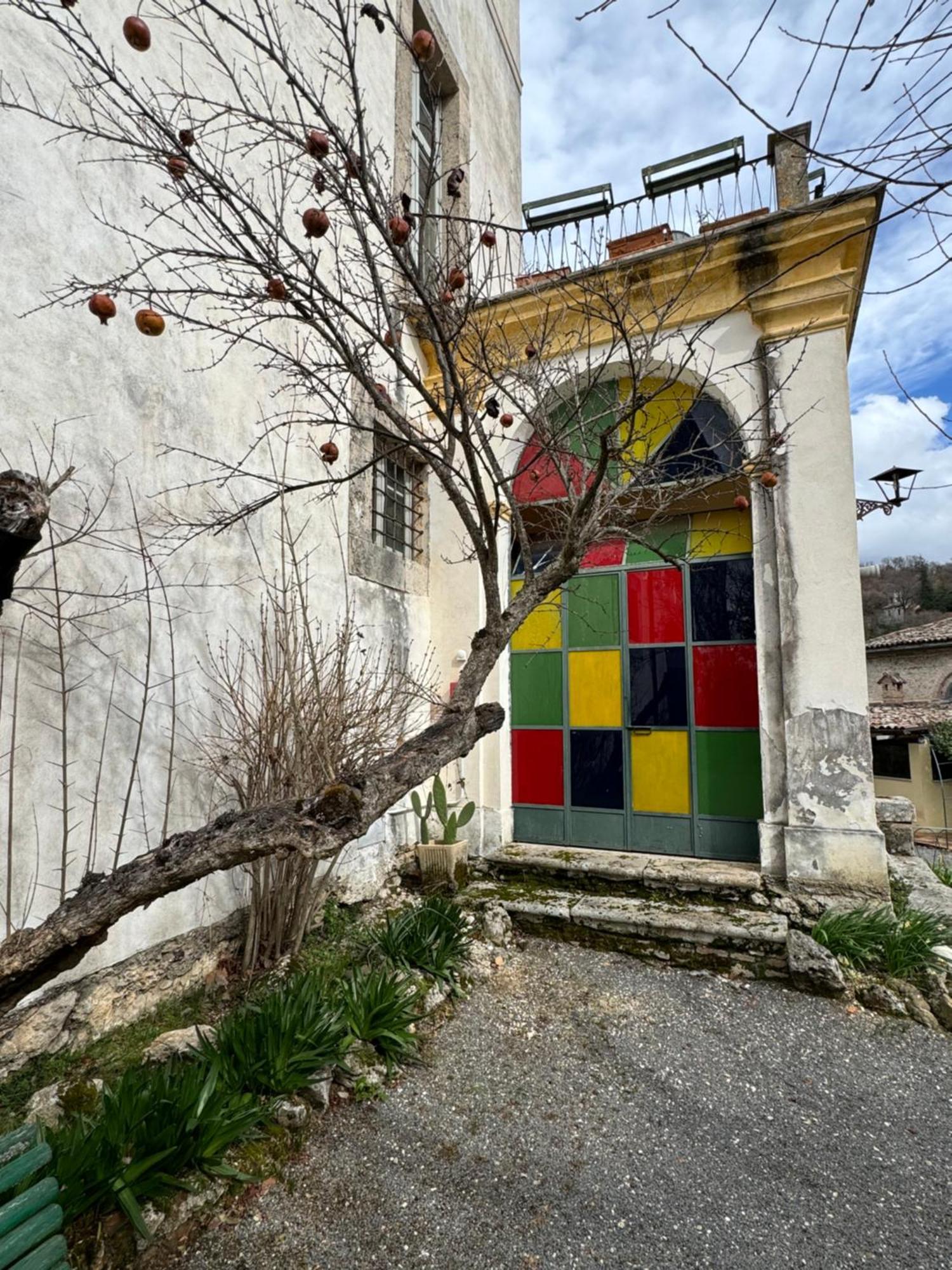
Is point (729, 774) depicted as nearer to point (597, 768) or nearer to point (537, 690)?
point (597, 768)

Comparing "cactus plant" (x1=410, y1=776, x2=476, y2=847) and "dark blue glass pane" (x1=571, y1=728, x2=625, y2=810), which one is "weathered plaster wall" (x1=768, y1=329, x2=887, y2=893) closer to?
"dark blue glass pane" (x1=571, y1=728, x2=625, y2=810)

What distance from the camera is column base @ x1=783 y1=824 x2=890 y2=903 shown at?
3.94m

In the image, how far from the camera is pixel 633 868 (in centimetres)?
444

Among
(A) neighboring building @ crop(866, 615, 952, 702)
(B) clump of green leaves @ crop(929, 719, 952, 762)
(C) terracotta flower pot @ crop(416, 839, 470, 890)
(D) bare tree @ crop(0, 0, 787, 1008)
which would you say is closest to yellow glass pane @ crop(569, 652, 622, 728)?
(D) bare tree @ crop(0, 0, 787, 1008)

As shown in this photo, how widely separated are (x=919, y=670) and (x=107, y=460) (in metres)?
26.1

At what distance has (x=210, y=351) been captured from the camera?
139 inches

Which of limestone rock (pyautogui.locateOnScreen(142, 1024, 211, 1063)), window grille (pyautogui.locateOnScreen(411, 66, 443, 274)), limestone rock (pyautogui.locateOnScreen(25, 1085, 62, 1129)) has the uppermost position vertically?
window grille (pyautogui.locateOnScreen(411, 66, 443, 274))

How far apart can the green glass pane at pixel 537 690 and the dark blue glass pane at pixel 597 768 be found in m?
0.28

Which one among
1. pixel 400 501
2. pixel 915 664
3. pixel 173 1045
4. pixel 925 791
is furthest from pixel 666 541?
pixel 915 664

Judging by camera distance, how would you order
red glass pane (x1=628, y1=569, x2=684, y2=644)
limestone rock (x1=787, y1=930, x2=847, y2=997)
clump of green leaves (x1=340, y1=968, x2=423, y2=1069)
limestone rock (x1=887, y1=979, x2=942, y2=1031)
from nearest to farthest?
clump of green leaves (x1=340, y1=968, x2=423, y2=1069)
limestone rock (x1=887, y1=979, x2=942, y2=1031)
limestone rock (x1=787, y1=930, x2=847, y2=997)
red glass pane (x1=628, y1=569, x2=684, y2=644)

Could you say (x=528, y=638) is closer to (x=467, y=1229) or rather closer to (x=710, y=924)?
(x=710, y=924)

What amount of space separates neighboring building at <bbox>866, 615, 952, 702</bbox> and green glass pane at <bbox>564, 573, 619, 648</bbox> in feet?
66.6

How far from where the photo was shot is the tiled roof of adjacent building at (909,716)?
52.2 feet

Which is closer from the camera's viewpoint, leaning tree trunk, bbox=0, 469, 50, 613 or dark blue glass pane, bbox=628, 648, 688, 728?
leaning tree trunk, bbox=0, 469, 50, 613
